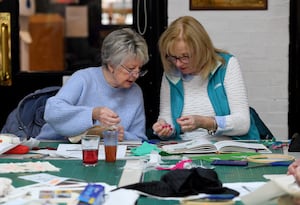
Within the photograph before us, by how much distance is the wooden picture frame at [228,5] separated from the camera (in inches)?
193

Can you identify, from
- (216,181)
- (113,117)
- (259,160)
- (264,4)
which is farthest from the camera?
(264,4)

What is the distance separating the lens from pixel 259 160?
3236 mm

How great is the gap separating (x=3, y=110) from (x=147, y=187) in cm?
267

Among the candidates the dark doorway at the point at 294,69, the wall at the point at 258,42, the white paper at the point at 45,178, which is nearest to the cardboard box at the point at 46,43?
the wall at the point at 258,42

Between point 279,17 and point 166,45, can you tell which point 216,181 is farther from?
point 279,17

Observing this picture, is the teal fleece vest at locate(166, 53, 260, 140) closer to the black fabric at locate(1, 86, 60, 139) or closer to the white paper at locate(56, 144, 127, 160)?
the white paper at locate(56, 144, 127, 160)

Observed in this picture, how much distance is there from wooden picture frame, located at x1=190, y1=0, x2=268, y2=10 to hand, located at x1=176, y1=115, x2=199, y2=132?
1.29 metres

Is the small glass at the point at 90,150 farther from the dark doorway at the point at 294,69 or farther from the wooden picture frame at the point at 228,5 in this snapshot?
the dark doorway at the point at 294,69

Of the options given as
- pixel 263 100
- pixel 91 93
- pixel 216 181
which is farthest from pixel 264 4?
pixel 216 181

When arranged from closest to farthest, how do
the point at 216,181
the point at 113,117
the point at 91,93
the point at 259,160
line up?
the point at 216,181
the point at 259,160
the point at 113,117
the point at 91,93

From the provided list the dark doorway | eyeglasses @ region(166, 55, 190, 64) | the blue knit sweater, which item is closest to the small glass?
the blue knit sweater

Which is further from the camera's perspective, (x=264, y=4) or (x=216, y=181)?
(x=264, y=4)

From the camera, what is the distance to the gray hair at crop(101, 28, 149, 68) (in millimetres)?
3969

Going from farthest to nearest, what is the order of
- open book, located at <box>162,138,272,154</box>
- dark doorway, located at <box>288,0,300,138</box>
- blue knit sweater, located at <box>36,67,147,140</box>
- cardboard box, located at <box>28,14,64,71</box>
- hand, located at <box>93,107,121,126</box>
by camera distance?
1. cardboard box, located at <box>28,14,64,71</box>
2. dark doorway, located at <box>288,0,300,138</box>
3. blue knit sweater, located at <box>36,67,147,140</box>
4. hand, located at <box>93,107,121,126</box>
5. open book, located at <box>162,138,272,154</box>
